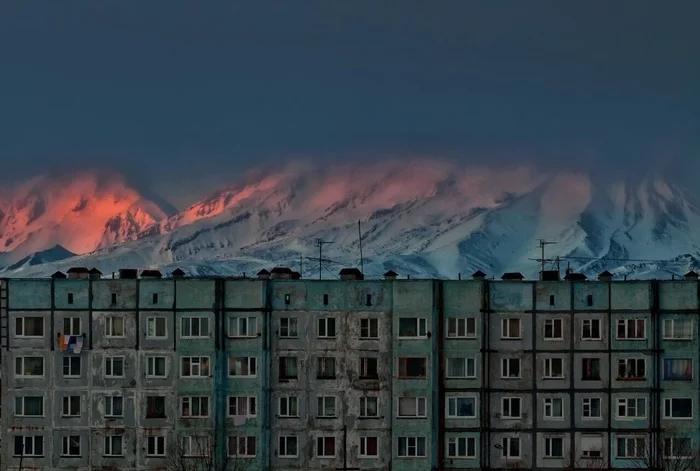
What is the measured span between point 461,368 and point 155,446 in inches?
767

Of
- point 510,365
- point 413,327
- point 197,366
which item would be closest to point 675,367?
point 510,365

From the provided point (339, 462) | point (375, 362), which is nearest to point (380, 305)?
→ point (375, 362)

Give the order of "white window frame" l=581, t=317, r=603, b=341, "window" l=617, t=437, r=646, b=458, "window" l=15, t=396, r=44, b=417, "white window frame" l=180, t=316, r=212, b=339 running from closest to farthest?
"window" l=617, t=437, r=646, b=458 → "white window frame" l=581, t=317, r=603, b=341 → "white window frame" l=180, t=316, r=212, b=339 → "window" l=15, t=396, r=44, b=417

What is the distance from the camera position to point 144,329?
10081 centimetres

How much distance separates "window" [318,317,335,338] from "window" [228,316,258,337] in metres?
3.97

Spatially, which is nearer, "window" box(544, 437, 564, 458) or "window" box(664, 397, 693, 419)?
"window" box(664, 397, 693, 419)

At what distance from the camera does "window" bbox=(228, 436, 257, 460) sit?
99.7m

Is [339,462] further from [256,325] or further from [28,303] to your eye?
[28,303]

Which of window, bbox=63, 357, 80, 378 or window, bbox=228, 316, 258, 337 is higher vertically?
window, bbox=228, 316, 258, 337

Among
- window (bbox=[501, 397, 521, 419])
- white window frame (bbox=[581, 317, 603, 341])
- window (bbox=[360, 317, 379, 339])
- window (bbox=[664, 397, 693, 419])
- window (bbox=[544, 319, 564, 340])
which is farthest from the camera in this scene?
window (bbox=[360, 317, 379, 339])

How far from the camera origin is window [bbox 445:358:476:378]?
99625 millimetres

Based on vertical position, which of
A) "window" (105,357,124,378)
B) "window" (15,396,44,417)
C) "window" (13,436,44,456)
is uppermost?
"window" (105,357,124,378)

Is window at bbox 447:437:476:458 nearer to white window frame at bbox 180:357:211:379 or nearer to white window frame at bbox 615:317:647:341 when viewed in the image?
white window frame at bbox 615:317:647:341

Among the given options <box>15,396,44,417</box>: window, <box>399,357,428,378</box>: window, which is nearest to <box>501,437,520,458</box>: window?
<box>399,357,428,378</box>: window
